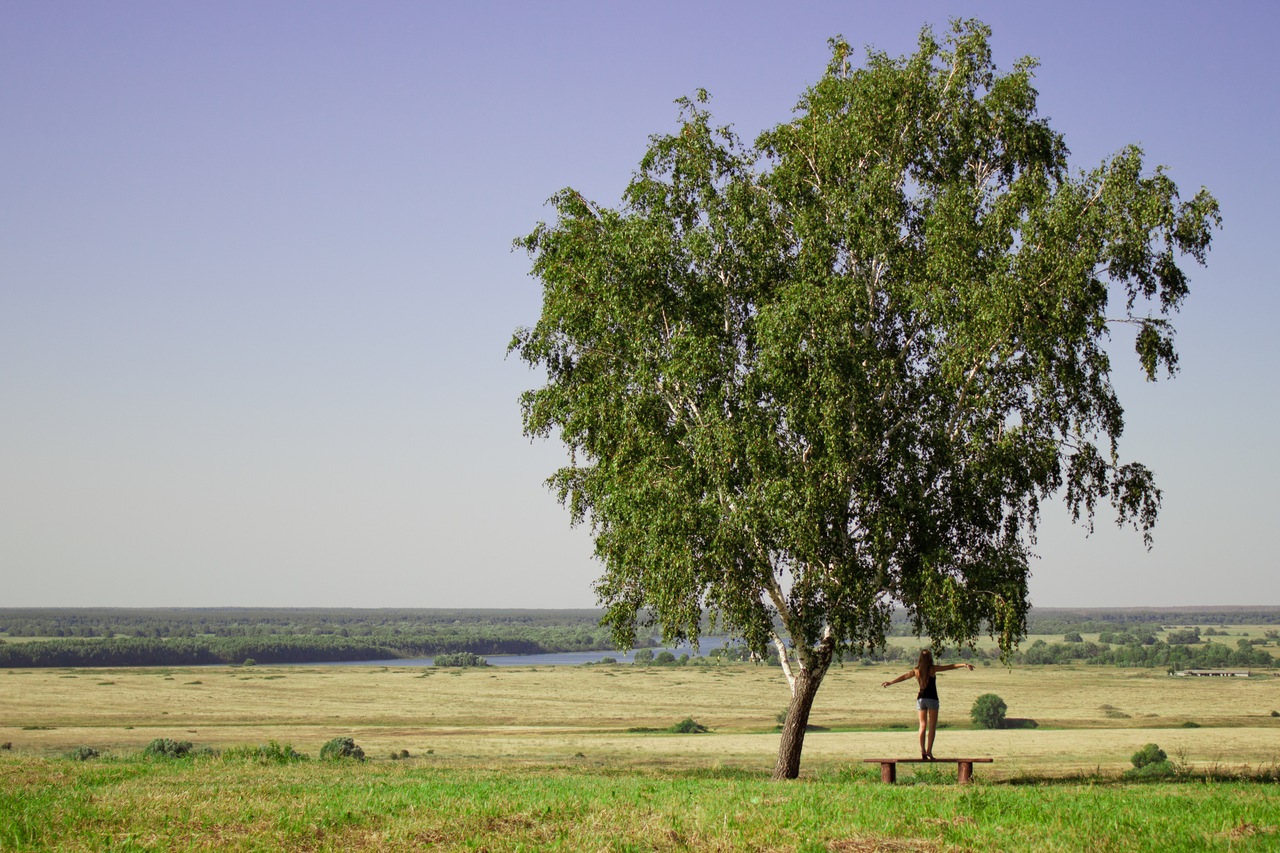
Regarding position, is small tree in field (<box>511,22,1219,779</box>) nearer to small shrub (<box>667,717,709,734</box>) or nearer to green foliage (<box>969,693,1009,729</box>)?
small shrub (<box>667,717,709,734</box>)

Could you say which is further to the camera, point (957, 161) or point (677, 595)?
point (957, 161)

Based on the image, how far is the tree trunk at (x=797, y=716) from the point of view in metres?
28.6

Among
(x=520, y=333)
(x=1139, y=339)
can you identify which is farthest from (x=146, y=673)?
(x=1139, y=339)

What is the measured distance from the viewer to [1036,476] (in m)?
26.8

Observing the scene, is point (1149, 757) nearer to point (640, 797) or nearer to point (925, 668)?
point (925, 668)

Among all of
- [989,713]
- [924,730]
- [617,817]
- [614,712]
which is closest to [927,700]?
[924,730]

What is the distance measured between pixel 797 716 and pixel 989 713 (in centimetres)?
7122

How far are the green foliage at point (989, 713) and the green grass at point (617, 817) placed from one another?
2976 inches

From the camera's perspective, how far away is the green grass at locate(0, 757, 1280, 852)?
14.6 meters

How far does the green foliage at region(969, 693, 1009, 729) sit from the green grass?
248 ft

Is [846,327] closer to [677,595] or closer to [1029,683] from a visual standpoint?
[677,595]

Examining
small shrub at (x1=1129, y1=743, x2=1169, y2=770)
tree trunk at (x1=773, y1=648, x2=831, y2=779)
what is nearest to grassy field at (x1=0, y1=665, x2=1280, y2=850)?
tree trunk at (x1=773, y1=648, x2=831, y2=779)

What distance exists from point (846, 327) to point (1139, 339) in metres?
8.11

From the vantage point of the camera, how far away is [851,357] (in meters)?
26.0
